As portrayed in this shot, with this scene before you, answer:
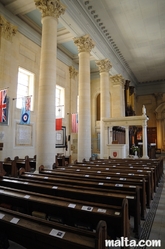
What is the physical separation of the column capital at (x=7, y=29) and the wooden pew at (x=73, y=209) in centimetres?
916

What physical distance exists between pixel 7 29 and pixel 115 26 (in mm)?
6577

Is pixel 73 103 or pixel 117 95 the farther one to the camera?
pixel 117 95

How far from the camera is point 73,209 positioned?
2.22 metres

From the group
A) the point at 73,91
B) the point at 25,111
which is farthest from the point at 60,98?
the point at 25,111

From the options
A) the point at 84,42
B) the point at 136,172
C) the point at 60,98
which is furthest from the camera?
the point at 60,98

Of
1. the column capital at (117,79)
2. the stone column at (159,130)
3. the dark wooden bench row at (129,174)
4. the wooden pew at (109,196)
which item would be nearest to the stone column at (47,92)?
the dark wooden bench row at (129,174)

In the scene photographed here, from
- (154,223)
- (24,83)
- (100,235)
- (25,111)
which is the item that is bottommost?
(154,223)

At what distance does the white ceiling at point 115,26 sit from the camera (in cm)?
970

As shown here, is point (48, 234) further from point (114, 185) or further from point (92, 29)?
point (92, 29)

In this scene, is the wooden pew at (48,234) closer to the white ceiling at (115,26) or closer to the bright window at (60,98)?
the white ceiling at (115,26)

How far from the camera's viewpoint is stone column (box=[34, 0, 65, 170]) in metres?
6.81

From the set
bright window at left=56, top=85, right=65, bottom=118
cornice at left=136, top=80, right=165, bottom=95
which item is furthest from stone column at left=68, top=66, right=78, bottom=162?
cornice at left=136, top=80, right=165, bottom=95

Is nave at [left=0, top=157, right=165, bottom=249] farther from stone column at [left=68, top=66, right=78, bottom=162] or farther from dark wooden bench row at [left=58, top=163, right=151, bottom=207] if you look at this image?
stone column at [left=68, top=66, right=78, bottom=162]

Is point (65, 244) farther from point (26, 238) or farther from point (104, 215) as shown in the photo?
point (104, 215)
